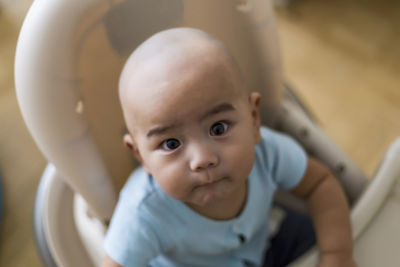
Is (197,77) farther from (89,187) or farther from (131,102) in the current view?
(89,187)

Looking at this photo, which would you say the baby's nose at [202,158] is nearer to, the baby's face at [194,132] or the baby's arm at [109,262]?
the baby's face at [194,132]

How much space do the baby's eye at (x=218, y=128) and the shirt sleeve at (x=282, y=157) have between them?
0.51ft

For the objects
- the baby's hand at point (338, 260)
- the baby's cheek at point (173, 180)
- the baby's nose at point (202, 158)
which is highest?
the baby's nose at point (202, 158)

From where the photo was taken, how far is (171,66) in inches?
13.8

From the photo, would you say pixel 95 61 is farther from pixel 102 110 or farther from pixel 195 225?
pixel 195 225

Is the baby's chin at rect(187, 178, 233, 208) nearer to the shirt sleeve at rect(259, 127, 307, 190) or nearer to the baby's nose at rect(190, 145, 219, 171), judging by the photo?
the baby's nose at rect(190, 145, 219, 171)

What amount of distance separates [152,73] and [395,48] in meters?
1.09

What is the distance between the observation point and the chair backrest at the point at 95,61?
37 cm

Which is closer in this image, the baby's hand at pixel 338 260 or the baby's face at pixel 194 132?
the baby's face at pixel 194 132

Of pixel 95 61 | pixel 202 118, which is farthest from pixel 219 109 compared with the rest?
pixel 95 61

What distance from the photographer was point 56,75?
1.24 ft

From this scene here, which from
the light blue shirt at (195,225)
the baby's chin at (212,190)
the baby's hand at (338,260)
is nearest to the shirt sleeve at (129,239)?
the light blue shirt at (195,225)

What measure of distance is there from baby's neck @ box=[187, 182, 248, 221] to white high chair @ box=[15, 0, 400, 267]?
98mm

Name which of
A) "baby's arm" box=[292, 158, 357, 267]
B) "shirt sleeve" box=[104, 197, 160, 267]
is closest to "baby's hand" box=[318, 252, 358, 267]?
"baby's arm" box=[292, 158, 357, 267]
